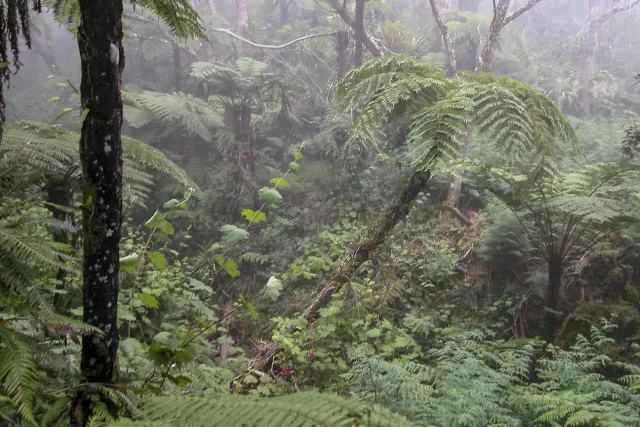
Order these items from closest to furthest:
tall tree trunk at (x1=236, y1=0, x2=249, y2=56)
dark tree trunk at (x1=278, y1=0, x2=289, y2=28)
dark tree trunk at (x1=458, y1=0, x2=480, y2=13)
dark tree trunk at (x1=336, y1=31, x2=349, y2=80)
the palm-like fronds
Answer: the palm-like fronds < dark tree trunk at (x1=336, y1=31, x2=349, y2=80) < tall tree trunk at (x1=236, y1=0, x2=249, y2=56) < dark tree trunk at (x1=278, y1=0, x2=289, y2=28) < dark tree trunk at (x1=458, y1=0, x2=480, y2=13)

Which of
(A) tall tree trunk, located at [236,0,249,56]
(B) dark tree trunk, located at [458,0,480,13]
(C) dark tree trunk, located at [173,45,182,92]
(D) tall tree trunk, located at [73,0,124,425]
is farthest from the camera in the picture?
(B) dark tree trunk, located at [458,0,480,13]

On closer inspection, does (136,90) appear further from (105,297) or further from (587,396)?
(587,396)

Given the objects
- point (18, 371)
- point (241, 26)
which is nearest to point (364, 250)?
point (18, 371)

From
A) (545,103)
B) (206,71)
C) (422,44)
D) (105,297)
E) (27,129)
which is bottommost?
(105,297)

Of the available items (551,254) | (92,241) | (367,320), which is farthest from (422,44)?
(92,241)

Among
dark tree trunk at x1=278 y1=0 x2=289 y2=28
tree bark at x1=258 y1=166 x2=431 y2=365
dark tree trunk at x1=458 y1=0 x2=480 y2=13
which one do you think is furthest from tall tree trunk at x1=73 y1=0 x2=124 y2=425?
dark tree trunk at x1=458 y1=0 x2=480 y2=13

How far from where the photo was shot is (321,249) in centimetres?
570

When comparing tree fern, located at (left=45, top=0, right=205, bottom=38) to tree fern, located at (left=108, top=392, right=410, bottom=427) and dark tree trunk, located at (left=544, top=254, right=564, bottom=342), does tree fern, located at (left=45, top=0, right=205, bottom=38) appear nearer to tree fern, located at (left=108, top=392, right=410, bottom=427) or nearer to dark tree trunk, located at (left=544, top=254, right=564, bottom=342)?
tree fern, located at (left=108, top=392, right=410, bottom=427)

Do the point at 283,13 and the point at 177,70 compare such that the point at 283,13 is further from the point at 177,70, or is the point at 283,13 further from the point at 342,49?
the point at 342,49

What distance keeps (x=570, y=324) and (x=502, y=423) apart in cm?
218

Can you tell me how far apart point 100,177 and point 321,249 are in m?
4.57

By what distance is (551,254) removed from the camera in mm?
3654

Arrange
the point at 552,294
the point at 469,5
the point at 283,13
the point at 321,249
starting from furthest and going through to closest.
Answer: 1. the point at 469,5
2. the point at 283,13
3. the point at 321,249
4. the point at 552,294

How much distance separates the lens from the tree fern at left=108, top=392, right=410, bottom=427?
109 centimetres
